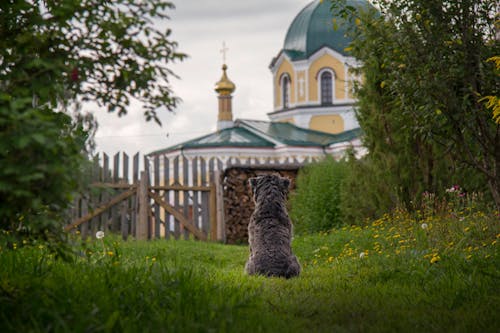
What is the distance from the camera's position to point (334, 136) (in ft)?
135

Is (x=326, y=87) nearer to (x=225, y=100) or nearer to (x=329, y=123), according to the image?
(x=329, y=123)

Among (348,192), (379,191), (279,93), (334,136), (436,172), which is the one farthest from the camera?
(279,93)

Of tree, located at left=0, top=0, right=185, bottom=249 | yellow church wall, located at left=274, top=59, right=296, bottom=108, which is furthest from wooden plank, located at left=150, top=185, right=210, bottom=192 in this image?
Answer: yellow church wall, located at left=274, top=59, right=296, bottom=108

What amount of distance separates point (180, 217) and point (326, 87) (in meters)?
28.3

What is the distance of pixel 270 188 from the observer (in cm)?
790

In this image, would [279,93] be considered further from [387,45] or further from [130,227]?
[387,45]

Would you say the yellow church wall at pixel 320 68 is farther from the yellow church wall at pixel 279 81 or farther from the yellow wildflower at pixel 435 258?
the yellow wildflower at pixel 435 258

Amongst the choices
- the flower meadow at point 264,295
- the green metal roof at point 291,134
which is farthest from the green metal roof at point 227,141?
the flower meadow at point 264,295

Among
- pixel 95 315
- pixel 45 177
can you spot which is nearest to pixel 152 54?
pixel 45 177

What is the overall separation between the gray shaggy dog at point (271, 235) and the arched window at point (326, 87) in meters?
34.3

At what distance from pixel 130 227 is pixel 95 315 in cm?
1035

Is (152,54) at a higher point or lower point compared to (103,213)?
higher

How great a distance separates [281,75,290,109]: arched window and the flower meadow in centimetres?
3543

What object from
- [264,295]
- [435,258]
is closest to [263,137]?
[435,258]
